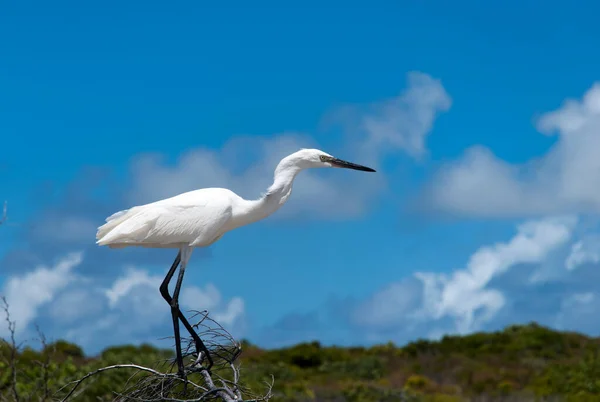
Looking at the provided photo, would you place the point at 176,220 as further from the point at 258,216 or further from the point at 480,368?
the point at 480,368

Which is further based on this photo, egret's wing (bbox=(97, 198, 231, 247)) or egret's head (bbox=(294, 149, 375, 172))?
egret's wing (bbox=(97, 198, 231, 247))

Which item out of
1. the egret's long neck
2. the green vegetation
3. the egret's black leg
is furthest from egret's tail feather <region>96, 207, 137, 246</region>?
the green vegetation

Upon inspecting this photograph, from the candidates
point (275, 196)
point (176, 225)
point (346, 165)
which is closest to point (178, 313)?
point (176, 225)

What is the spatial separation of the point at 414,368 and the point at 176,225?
1805 cm

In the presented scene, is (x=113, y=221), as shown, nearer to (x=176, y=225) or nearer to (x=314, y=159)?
(x=176, y=225)

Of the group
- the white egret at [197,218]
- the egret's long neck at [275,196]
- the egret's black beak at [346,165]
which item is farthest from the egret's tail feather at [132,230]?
the egret's black beak at [346,165]

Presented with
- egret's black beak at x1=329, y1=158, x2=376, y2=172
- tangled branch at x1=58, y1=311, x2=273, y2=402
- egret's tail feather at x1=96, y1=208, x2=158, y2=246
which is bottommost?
tangled branch at x1=58, y1=311, x2=273, y2=402

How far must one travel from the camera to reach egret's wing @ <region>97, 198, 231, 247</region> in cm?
578

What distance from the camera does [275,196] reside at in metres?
5.75

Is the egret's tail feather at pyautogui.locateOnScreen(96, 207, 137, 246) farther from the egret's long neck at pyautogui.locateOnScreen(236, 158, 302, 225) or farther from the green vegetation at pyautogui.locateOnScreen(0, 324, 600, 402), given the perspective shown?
the green vegetation at pyautogui.locateOnScreen(0, 324, 600, 402)

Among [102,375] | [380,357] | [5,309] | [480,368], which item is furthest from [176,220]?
[380,357]

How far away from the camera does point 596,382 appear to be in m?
17.9

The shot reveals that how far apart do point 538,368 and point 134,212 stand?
59.6ft

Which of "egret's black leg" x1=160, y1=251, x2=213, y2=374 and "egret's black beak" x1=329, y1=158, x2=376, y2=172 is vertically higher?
"egret's black beak" x1=329, y1=158, x2=376, y2=172
